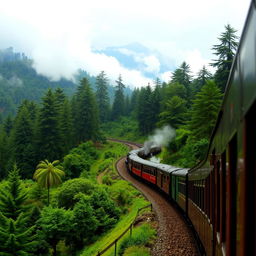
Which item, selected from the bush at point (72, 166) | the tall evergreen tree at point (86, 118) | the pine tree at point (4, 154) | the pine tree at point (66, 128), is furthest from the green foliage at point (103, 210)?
the tall evergreen tree at point (86, 118)

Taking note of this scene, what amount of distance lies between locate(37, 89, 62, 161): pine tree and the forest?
6.9 inches

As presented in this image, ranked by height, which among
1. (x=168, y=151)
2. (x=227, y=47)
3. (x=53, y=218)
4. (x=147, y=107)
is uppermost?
(x=227, y=47)

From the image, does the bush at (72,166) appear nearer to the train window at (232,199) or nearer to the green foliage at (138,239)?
the green foliage at (138,239)

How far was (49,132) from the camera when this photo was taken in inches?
2320

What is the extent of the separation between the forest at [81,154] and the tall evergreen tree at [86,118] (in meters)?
0.21

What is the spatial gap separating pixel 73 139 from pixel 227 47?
122 feet

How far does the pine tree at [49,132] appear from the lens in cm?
5744

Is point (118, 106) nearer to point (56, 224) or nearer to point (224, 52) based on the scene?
point (224, 52)

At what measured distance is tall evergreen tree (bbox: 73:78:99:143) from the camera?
69.9 meters

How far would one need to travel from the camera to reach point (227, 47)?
1665 inches

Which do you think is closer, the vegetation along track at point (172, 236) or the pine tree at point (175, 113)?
the vegetation along track at point (172, 236)

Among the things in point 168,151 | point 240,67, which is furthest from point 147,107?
point 240,67

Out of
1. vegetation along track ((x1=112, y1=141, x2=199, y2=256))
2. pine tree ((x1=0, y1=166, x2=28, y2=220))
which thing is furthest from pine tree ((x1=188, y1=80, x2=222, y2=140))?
pine tree ((x1=0, y1=166, x2=28, y2=220))

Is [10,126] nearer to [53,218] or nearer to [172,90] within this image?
[172,90]
